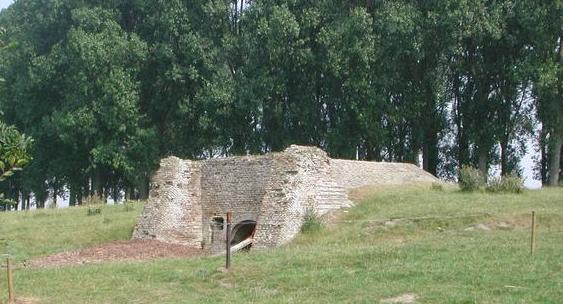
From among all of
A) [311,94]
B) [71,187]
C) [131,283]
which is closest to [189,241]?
[131,283]

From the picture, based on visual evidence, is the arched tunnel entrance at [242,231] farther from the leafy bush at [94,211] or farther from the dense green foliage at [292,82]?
the dense green foliage at [292,82]

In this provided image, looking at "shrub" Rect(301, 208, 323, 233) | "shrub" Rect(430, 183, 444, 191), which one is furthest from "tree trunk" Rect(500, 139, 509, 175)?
"shrub" Rect(301, 208, 323, 233)

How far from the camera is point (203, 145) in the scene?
42.1 meters

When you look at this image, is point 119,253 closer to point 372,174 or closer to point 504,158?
point 372,174

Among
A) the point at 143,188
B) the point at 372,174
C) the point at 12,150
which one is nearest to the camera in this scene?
the point at 12,150

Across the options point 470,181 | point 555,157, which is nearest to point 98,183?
point 470,181

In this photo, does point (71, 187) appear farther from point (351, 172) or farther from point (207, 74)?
point (351, 172)

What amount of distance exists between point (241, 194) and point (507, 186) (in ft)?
30.0

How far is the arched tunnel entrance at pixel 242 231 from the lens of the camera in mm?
25967

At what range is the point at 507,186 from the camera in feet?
87.9

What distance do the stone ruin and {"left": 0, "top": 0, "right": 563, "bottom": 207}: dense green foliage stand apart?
10773 millimetres

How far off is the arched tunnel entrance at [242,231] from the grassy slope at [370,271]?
12.4 ft

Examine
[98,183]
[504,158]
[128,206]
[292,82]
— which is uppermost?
[292,82]

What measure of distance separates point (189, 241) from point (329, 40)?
1444cm
